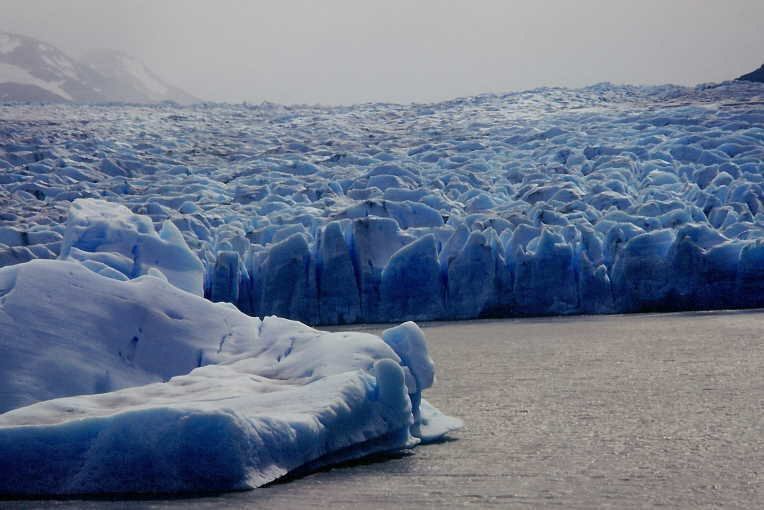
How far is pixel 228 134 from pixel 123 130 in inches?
97.0

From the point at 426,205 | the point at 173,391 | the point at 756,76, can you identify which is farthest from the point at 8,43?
the point at 173,391

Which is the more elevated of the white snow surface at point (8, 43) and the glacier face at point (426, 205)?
the white snow surface at point (8, 43)

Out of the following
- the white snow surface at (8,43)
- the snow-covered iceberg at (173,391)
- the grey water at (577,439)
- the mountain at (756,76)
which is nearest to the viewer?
the grey water at (577,439)

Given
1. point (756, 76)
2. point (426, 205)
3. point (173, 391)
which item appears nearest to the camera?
point (173, 391)

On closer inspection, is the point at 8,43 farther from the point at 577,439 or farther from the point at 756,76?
the point at 577,439

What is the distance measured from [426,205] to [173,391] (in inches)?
387

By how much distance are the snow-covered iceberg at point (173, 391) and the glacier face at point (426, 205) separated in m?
2.87

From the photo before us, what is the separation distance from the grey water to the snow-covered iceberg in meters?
0.15

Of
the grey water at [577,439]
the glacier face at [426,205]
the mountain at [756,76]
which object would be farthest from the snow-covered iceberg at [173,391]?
the mountain at [756,76]

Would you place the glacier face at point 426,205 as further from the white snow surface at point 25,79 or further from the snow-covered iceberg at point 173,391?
the white snow surface at point 25,79

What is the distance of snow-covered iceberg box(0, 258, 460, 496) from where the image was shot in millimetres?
3537

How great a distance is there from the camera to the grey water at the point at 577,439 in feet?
11.2

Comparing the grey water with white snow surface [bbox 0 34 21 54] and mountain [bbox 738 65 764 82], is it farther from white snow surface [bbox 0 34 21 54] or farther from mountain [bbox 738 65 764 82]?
white snow surface [bbox 0 34 21 54]

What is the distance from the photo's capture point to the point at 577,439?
459cm
